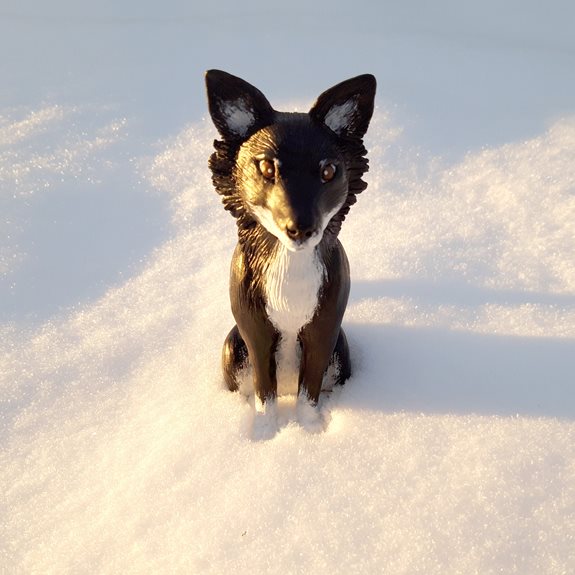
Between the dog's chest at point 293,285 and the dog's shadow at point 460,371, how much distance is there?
1.18 ft

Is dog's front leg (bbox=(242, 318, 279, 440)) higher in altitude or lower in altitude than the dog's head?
lower

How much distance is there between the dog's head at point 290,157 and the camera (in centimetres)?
126

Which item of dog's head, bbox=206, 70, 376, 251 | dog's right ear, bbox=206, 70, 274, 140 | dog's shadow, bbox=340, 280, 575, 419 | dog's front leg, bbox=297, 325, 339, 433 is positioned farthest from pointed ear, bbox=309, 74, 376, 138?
dog's shadow, bbox=340, 280, 575, 419

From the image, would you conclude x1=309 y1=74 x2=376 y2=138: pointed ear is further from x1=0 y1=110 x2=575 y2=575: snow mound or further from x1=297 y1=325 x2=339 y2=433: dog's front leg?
x1=0 y1=110 x2=575 y2=575: snow mound

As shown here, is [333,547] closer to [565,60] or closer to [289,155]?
[289,155]

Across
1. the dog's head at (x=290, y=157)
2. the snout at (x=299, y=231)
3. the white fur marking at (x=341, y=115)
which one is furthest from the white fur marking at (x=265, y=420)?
the white fur marking at (x=341, y=115)

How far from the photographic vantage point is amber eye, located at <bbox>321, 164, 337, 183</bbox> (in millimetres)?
1296

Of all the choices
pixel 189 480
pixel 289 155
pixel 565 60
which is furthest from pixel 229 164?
pixel 565 60

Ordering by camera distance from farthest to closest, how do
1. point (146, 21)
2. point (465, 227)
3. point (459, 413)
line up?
point (146, 21)
point (465, 227)
point (459, 413)

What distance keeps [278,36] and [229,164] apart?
1910 millimetres

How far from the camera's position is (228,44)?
3043mm

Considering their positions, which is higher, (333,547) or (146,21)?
(146,21)

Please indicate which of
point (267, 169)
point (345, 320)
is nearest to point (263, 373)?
point (345, 320)

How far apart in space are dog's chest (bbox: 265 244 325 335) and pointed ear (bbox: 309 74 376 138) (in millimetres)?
261
